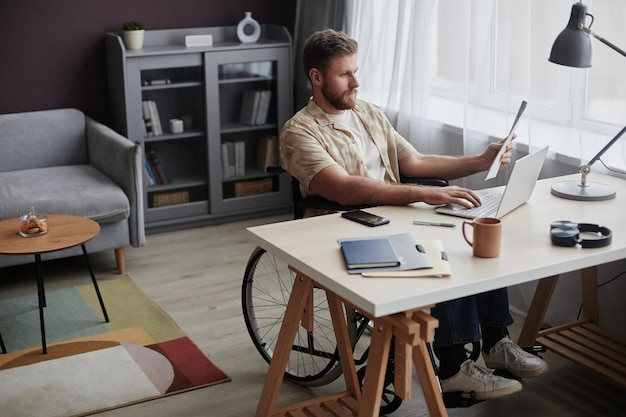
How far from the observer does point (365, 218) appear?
100 inches

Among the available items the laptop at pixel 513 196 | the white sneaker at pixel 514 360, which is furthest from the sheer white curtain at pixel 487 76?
the white sneaker at pixel 514 360

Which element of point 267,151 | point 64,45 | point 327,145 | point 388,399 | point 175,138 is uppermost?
point 64,45

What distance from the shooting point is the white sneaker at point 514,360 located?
272 centimetres

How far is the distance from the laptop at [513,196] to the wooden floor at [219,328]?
2.28ft

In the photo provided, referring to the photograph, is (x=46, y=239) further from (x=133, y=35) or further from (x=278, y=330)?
(x=133, y=35)

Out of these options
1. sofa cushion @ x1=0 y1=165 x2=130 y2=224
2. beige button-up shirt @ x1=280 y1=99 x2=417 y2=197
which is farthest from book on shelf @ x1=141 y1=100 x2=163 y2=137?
beige button-up shirt @ x1=280 y1=99 x2=417 y2=197

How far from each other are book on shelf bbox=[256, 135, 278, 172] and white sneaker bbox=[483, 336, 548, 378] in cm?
254

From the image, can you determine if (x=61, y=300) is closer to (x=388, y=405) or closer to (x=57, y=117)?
(x=57, y=117)

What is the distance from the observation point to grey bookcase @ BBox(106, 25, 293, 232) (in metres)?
4.66

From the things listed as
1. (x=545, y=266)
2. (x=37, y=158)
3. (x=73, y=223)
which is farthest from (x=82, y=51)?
(x=545, y=266)

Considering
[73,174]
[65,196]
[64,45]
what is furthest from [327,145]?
[64,45]

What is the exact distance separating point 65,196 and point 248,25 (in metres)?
1.67

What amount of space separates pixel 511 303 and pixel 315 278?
1.72 m

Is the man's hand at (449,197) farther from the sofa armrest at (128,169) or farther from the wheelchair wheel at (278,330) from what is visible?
the sofa armrest at (128,169)
